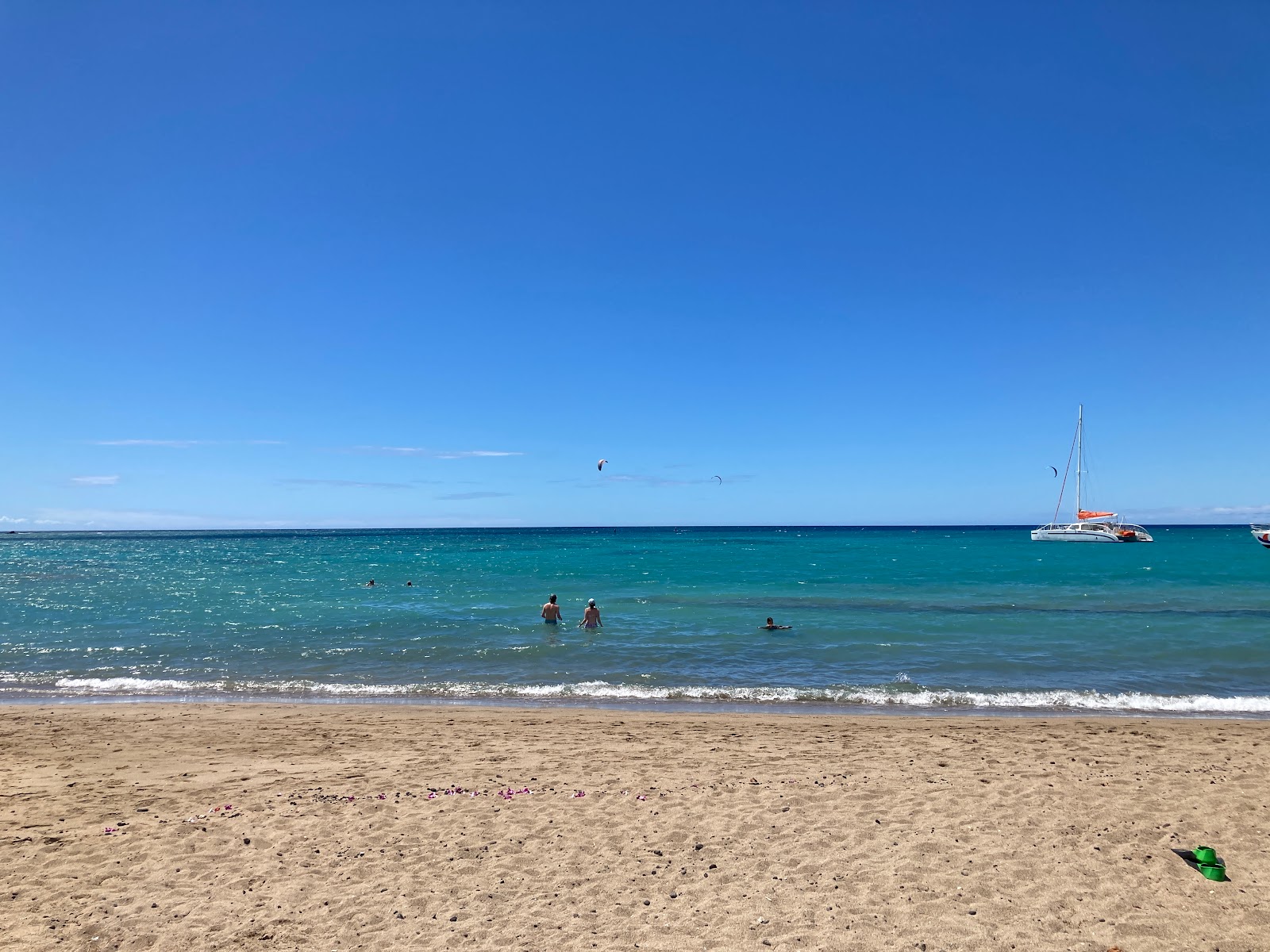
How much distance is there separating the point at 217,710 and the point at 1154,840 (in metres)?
15.0

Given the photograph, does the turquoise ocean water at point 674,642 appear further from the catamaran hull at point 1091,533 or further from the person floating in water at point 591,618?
the catamaran hull at point 1091,533

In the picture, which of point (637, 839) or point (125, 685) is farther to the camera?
point (125, 685)

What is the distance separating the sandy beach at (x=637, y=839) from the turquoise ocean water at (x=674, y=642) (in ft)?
12.4

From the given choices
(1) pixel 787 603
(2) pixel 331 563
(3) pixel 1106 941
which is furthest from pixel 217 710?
(2) pixel 331 563

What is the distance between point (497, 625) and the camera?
23453mm

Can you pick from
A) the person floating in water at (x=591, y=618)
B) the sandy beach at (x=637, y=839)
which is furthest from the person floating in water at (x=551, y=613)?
the sandy beach at (x=637, y=839)

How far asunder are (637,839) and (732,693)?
7.95 meters

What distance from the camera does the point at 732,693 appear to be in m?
14.7

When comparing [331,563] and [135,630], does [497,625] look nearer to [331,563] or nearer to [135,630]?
[135,630]

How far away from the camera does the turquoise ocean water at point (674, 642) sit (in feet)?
49.8

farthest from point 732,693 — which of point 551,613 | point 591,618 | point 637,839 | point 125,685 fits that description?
point 125,685

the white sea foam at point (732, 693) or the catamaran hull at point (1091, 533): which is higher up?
the catamaran hull at point (1091, 533)

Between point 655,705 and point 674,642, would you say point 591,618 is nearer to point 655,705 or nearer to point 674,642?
point 674,642

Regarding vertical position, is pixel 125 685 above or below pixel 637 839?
below
